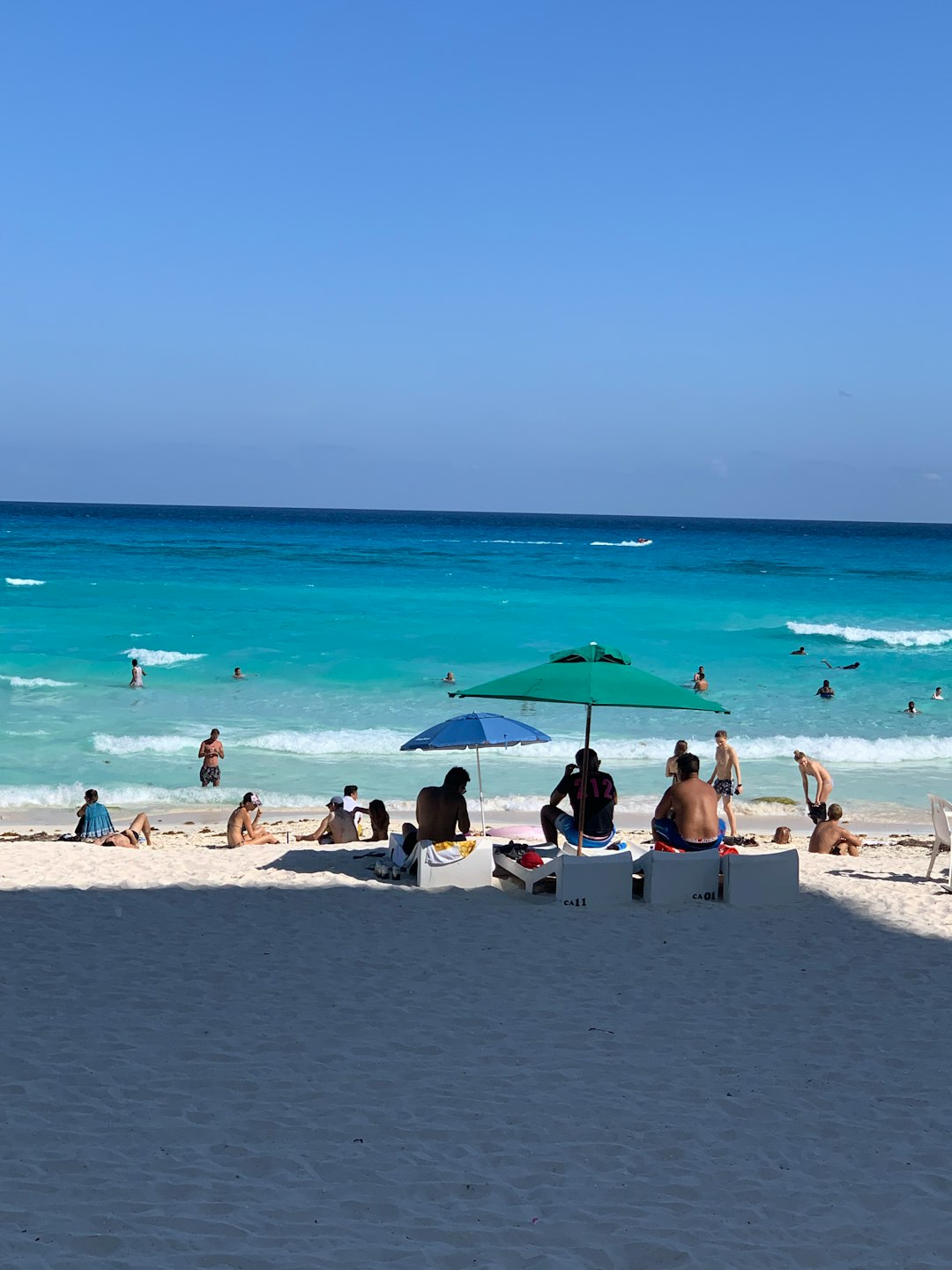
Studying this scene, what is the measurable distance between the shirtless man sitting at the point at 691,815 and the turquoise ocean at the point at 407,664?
219 inches

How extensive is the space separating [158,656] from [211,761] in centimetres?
1439

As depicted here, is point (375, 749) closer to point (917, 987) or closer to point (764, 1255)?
point (917, 987)

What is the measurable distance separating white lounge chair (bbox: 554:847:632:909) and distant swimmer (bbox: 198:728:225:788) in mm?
9319

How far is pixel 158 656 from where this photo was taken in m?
30.9

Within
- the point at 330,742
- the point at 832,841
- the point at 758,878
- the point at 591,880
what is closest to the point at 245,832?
the point at 591,880

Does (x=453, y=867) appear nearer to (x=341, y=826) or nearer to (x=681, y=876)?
(x=681, y=876)

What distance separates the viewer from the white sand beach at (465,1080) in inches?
167

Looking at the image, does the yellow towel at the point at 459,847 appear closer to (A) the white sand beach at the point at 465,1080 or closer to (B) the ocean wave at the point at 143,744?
(A) the white sand beach at the point at 465,1080

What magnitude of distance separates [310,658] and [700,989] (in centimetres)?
2498

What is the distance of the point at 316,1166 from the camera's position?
4.73m

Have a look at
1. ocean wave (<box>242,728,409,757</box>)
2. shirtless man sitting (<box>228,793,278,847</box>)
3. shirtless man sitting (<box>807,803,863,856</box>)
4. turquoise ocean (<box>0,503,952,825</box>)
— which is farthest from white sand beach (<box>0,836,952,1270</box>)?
ocean wave (<box>242,728,409,757</box>)

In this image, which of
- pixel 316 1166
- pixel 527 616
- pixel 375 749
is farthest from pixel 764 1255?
pixel 527 616

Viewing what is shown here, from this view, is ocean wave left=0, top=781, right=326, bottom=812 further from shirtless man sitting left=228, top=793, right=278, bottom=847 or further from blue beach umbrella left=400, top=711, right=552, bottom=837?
blue beach umbrella left=400, top=711, right=552, bottom=837

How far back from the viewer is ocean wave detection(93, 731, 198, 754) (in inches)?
773
